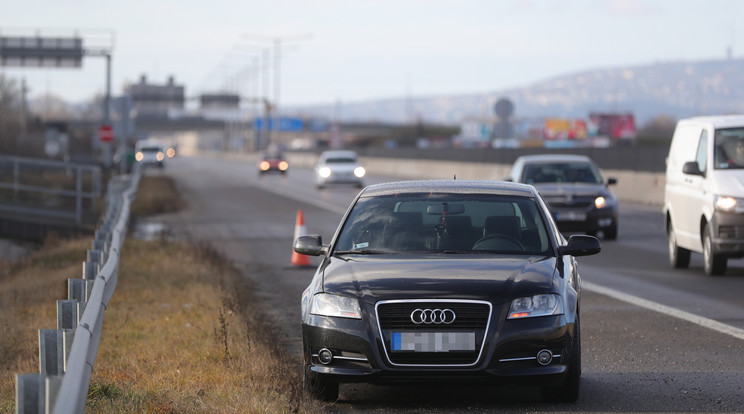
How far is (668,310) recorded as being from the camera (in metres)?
11.9

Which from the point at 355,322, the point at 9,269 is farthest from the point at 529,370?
the point at 9,269

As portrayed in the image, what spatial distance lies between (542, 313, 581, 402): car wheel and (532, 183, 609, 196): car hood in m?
14.0

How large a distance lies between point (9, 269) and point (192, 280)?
694 cm

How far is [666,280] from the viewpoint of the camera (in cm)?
1473

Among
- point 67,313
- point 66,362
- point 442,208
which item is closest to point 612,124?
point 442,208

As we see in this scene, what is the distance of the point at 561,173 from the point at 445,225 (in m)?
14.5

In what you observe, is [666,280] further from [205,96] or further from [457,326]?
[205,96]

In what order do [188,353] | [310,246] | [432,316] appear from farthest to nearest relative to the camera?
[188,353]
[310,246]
[432,316]

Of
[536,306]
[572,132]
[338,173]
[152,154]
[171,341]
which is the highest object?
[536,306]

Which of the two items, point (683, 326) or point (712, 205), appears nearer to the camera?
point (683, 326)

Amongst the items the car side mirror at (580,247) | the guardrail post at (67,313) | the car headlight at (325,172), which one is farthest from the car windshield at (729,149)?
the car headlight at (325,172)

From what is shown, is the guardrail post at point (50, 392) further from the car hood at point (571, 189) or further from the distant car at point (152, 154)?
the distant car at point (152, 154)

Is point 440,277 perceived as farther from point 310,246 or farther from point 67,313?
point 67,313

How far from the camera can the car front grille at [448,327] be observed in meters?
6.82
